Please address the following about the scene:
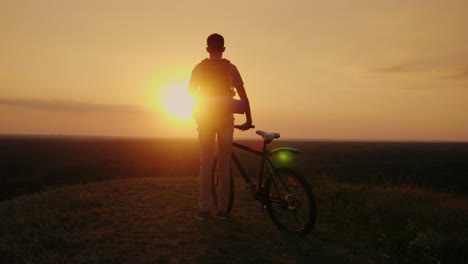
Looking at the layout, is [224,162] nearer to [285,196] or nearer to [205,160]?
[205,160]

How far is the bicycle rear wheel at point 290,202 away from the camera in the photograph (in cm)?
589

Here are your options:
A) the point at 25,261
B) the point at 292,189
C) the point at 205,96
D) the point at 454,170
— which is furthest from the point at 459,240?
the point at 454,170

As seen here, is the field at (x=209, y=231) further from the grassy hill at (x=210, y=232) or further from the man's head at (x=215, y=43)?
the man's head at (x=215, y=43)

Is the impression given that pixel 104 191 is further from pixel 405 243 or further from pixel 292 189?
pixel 405 243

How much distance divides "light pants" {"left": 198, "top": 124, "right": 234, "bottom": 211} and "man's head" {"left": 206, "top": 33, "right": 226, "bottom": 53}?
1.22 metres

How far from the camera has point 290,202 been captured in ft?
20.2

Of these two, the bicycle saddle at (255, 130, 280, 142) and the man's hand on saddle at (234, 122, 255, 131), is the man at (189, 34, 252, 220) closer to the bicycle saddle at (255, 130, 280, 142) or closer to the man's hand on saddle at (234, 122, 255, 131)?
the man's hand on saddle at (234, 122, 255, 131)

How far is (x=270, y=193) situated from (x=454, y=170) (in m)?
45.4

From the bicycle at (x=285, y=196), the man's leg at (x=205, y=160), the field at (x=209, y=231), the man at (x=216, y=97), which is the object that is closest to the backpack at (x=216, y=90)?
the man at (x=216, y=97)

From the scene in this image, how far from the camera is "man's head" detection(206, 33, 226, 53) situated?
6.39m

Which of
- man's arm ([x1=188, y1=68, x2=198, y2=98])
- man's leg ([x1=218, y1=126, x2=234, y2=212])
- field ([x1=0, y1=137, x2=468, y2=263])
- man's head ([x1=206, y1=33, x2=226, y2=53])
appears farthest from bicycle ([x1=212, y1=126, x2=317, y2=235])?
man's head ([x1=206, y1=33, x2=226, y2=53])

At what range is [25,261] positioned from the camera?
188 inches

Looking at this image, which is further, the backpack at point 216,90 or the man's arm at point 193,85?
the man's arm at point 193,85

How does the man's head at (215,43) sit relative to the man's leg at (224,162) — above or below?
above
